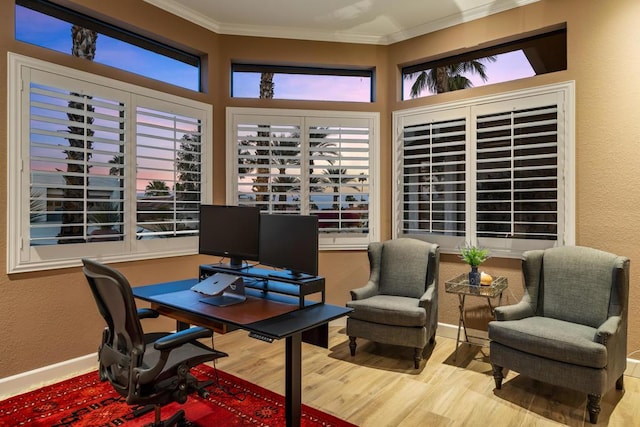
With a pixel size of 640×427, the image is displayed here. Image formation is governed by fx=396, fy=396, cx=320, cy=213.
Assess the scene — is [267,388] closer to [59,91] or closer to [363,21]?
[59,91]

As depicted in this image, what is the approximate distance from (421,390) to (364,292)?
3.59 ft

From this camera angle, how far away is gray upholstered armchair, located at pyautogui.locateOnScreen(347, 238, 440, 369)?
3.40m

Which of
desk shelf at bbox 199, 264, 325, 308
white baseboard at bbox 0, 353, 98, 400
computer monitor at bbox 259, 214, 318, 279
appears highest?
computer monitor at bbox 259, 214, 318, 279

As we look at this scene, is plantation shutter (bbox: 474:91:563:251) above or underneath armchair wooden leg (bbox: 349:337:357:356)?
above

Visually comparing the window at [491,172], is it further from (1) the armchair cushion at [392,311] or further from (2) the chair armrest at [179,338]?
(2) the chair armrest at [179,338]

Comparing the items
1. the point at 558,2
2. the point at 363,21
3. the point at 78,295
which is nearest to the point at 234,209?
the point at 78,295

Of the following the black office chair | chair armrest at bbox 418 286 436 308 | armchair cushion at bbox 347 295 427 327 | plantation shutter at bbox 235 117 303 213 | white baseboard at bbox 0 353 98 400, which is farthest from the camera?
plantation shutter at bbox 235 117 303 213

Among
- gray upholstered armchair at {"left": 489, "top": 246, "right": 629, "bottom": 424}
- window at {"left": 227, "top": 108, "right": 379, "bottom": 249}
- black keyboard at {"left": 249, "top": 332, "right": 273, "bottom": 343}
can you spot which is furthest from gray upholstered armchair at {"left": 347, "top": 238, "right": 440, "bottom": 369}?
black keyboard at {"left": 249, "top": 332, "right": 273, "bottom": 343}

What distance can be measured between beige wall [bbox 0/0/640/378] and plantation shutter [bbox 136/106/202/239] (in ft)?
0.95

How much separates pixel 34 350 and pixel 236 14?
11.5 ft

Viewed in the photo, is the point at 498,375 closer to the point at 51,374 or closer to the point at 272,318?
the point at 272,318

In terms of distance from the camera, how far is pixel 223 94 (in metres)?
4.38

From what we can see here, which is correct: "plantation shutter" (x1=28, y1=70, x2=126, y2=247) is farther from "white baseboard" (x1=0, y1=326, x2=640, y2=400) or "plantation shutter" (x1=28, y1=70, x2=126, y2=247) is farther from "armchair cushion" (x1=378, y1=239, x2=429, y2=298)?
"armchair cushion" (x1=378, y1=239, x2=429, y2=298)

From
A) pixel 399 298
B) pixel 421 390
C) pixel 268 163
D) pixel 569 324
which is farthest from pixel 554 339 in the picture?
pixel 268 163
